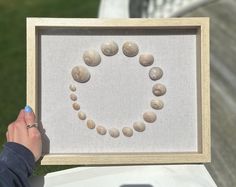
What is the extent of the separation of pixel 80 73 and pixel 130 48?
0.39 feet

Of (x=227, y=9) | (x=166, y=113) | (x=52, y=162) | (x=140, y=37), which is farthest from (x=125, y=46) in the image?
(x=227, y=9)

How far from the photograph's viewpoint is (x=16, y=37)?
11.0 ft

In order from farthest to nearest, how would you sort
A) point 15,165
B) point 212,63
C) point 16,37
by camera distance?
point 16,37
point 212,63
point 15,165

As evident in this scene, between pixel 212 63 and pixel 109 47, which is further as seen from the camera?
pixel 212 63

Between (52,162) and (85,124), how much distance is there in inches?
A: 4.3

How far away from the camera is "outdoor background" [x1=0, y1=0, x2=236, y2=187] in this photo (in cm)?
166

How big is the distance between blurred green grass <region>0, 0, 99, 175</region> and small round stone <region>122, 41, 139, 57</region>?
1.39m

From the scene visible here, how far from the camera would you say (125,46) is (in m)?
1.12

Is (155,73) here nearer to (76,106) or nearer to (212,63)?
(76,106)

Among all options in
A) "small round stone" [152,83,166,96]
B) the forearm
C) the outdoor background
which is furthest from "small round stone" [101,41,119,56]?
the outdoor background

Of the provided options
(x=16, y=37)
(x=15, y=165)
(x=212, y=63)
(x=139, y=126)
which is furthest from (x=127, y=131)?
(x=16, y=37)

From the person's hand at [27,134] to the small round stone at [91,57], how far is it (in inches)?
6.3

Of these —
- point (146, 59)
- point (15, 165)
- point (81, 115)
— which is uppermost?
point (146, 59)

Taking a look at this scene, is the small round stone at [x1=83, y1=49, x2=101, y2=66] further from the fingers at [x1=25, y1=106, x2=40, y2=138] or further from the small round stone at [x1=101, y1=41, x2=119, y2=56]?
the fingers at [x1=25, y1=106, x2=40, y2=138]
